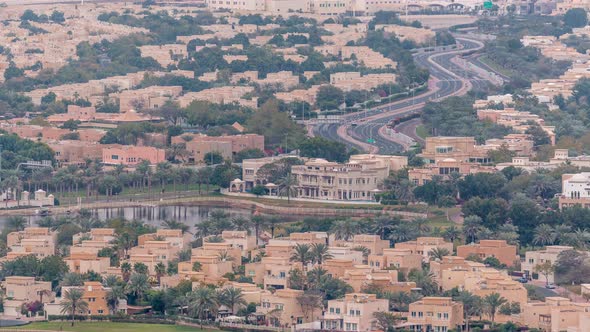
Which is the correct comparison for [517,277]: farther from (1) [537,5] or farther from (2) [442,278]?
(1) [537,5]

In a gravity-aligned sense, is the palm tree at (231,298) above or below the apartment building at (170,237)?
above

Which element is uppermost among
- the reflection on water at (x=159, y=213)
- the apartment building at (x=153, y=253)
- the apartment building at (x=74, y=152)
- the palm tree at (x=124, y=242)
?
the apartment building at (x=153, y=253)

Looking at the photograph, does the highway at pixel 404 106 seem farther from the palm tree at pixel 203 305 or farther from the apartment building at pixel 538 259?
the palm tree at pixel 203 305

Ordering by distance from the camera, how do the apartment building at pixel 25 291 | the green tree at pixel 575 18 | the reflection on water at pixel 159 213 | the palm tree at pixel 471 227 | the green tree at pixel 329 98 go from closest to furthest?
the apartment building at pixel 25 291 → the palm tree at pixel 471 227 → the reflection on water at pixel 159 213 → the green tree at pixel 329 98 → the green tree at pixel 575 18

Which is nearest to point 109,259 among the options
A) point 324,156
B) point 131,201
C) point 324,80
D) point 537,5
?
point 131,201

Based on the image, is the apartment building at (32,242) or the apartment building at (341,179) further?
the apartment building at (341,179)

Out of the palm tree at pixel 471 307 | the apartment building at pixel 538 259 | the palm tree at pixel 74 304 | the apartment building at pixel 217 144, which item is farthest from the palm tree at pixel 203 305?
the apartment building at pixel 217 144

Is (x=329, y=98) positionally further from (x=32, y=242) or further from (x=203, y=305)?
(x=203, y=305)
